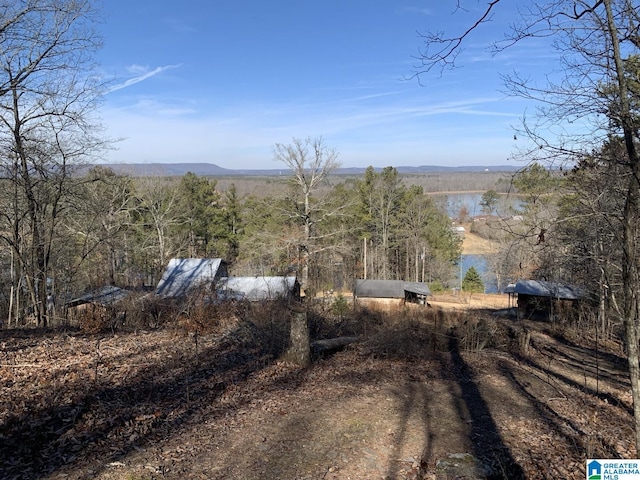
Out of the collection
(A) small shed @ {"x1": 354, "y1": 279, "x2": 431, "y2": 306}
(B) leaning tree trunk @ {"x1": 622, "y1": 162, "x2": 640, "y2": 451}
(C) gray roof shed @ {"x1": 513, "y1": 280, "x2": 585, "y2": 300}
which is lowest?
(A) small shed @ {"x1": 354, "y1": 279, "x2": 431, "y2": 306}

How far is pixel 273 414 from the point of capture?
6.24 meters

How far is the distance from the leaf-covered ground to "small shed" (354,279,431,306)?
19147 mm

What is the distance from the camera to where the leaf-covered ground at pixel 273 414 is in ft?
16.0

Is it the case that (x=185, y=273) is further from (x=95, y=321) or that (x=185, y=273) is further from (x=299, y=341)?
(x=299, y=341)

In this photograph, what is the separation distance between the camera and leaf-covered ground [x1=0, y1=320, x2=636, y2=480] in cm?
488

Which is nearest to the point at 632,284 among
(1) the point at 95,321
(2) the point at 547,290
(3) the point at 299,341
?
(3) the point at 299,341

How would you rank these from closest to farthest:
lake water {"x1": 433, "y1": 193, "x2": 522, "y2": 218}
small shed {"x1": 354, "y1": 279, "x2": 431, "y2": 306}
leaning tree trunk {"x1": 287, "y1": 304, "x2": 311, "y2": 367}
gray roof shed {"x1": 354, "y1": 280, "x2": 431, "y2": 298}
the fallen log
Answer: leaning tree trunk {"x1": 287, "y1": 304, "x2": 311, "y2": 367}, the fallen log, small shed {"x1": 354, "y1": 279, "x2": 431, "y2": 306}, gray roof shed {"x1": 354, "y1": 280, "x2": 431, "y2": 298}, lake water {"x1": 433, "y1": 193, "x2": 522, "y2": 218}

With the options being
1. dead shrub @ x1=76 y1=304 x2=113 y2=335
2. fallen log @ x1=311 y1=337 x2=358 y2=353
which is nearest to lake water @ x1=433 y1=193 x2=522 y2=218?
fallen log @ x1=311 y1=337 x2=358 y2=353

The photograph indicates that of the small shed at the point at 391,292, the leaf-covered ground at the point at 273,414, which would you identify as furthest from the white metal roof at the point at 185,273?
the leaf-covered ground at the point at 273,414

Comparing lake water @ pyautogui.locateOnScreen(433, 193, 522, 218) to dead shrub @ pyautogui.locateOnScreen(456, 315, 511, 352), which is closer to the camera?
dead shrub @ pyautogui.locateOnScreen(456, 315, 511, 352)

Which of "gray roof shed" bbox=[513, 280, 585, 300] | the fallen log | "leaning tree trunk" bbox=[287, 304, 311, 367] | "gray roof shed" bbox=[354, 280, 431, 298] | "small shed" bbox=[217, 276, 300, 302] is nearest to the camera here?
"leaning tree trunk" bbox=[287, 304, 311, 367]

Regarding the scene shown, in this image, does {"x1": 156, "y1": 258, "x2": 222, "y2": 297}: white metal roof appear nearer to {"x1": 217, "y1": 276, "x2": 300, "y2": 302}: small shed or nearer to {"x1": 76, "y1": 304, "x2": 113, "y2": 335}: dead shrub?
{"x1": 217, "y1": 276, "x2": 300, "y2": 302}: small shed

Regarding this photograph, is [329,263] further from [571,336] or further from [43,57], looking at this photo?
[43,57]

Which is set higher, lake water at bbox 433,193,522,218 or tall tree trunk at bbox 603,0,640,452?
lake water at bbox 433,193,522,218
